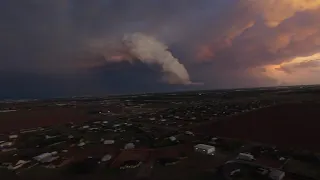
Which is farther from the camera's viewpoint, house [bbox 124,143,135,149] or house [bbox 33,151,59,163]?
house [bbox 124,143,135,149]

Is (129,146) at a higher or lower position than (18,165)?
higher

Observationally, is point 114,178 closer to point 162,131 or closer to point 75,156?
point 75,156

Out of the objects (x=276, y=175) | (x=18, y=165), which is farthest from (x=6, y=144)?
(x=276, y=175)

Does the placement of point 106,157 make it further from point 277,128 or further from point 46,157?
point 277,128

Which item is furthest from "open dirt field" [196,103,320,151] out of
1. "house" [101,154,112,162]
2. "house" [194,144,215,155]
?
"house" [101,154,112,162]

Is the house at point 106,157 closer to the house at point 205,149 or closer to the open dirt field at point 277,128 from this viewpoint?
the house at point 205,149

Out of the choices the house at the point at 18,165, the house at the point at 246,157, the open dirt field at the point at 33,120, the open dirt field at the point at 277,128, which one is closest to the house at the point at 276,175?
the house at the point at 246,157

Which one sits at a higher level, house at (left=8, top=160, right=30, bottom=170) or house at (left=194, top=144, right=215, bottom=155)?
house at (left=194, top=144, right=215, bottom=155)

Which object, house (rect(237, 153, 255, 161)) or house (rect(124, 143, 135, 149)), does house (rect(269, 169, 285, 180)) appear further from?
house (rect(124, 143, 135, 149))

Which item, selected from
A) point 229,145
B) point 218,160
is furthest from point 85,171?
point 229,145
